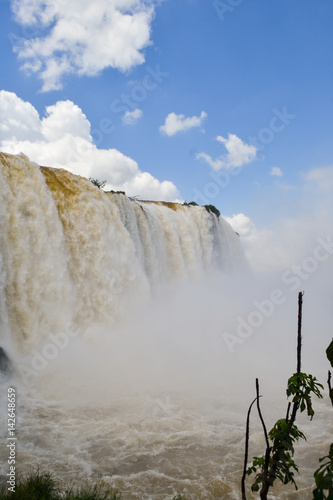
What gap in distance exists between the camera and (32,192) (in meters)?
11.8

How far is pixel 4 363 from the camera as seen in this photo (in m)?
8.85

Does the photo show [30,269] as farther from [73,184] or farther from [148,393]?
[148,393]

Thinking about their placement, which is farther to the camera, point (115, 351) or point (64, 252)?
point (64, 252)

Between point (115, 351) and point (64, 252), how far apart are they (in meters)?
→ 4.27

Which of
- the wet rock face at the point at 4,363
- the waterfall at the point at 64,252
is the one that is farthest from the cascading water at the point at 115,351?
the wet rock face at the point at 4,363

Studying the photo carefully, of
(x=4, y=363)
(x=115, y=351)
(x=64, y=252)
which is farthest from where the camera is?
(x=64, y=252)

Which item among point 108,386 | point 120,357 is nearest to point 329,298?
point 120,357

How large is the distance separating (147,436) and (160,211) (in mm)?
15551

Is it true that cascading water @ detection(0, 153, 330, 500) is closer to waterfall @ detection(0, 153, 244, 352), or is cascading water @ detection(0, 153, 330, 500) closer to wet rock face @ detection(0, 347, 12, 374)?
waterfall @ detection(0, 153, 244, 352)

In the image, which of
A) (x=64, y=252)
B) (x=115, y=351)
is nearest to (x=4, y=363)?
(x=115, y=351)

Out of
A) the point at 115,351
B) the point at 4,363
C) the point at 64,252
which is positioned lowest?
the point at 4,363

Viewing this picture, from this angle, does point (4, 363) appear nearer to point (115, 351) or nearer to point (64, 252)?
point (115, 351)

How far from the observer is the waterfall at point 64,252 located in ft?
36.0

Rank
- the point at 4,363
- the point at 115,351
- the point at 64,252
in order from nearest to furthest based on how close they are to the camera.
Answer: the point at 4,363 → the point at 115,351 → the point at 64,252
